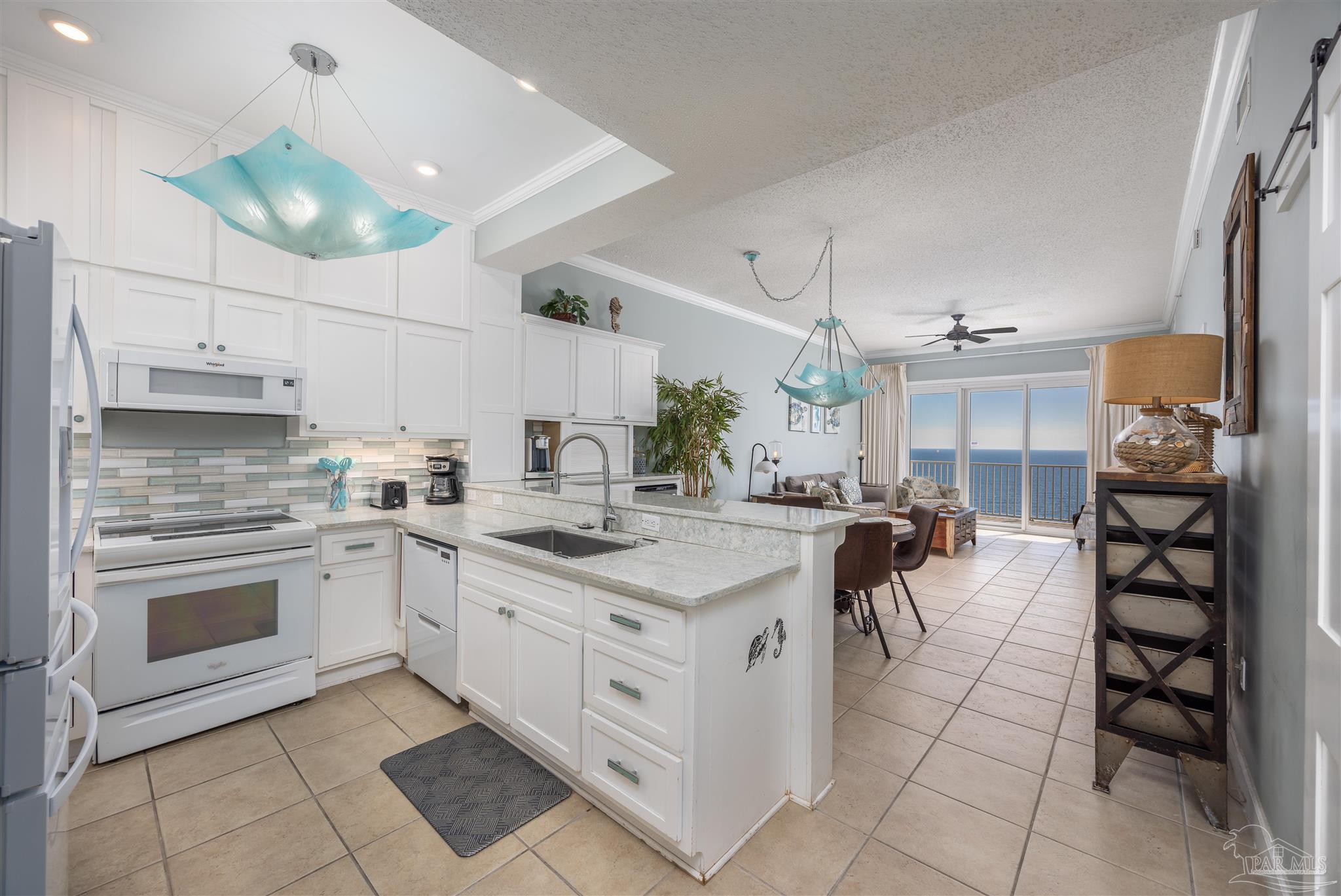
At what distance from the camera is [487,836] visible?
70.7 inches

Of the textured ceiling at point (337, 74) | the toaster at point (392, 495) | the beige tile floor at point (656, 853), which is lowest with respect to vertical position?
the beige tile floor at point (656, 853)

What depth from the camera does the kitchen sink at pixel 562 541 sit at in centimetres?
247

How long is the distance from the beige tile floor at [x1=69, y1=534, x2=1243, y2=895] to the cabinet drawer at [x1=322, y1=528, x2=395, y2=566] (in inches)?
26.7

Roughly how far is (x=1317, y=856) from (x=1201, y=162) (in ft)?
11.0

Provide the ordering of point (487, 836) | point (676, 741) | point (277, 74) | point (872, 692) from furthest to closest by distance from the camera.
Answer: point (872, 692) < point (277, 74) < point (487, 836) < point (676, 741)

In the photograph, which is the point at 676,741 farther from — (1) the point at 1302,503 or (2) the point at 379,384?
(2) the point at 379,384

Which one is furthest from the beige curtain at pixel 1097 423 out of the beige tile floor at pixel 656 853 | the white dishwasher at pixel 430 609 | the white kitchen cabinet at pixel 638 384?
the white dishwasher at pixel 430 609

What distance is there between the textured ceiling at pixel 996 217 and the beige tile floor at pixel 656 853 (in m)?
2.83

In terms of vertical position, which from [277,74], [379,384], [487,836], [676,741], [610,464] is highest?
[277,74]

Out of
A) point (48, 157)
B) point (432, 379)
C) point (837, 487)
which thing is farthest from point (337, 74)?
point (837, 487)

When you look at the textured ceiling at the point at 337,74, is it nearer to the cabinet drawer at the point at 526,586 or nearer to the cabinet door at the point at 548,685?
the cabinet drawer at the point at 526,586

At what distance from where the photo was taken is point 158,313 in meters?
2.52

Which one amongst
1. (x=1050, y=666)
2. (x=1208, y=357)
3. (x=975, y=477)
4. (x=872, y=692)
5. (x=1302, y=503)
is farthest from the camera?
(x=975, y=477)

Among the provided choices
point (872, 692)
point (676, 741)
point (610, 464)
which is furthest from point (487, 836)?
point (610, 464)
